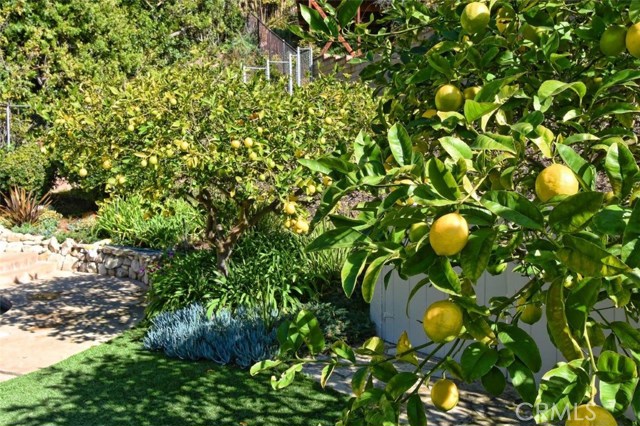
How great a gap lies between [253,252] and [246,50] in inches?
480

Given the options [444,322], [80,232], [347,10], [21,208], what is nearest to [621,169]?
[444,322]

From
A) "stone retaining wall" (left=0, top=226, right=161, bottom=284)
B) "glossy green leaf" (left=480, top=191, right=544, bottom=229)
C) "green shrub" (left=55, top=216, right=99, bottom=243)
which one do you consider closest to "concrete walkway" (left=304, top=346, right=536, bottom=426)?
"glossy green leaf" (left=480, top=191, right=544, bottom=229)

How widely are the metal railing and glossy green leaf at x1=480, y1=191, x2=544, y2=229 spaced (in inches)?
461

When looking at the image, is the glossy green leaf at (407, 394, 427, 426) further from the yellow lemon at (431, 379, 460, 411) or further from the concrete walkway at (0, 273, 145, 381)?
the concrete walkway at (0, 273, 145, 381)

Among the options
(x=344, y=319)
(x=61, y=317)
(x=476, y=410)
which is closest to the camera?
(x=476, y=410)

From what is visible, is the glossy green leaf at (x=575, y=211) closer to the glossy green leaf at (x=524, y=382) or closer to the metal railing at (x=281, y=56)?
the glossy green leaf at (x=524, y=382)

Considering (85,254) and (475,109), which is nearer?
(475,109)

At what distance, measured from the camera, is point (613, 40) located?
1413 millimetres

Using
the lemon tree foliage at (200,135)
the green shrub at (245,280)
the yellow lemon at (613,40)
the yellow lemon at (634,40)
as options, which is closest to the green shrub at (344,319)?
the green shrub at (245,280)

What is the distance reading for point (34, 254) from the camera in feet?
31.7

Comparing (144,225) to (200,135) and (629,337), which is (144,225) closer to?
(200,135)

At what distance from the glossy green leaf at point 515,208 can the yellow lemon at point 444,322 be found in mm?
253

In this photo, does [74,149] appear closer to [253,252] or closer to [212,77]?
[212,77]

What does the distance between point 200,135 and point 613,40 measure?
13.3ft
